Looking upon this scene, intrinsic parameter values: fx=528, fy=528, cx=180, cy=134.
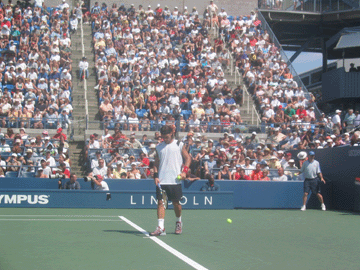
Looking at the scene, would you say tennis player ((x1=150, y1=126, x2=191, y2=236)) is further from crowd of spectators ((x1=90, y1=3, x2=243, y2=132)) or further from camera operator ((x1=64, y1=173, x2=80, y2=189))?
crowd of spectators ((x1=90, y1=3, x2=243, y2=132))

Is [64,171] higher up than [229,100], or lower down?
lower down

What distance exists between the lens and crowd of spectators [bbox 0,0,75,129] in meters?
20.7

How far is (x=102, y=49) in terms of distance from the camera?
1000 inches

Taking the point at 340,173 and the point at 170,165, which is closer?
the point at 170,165

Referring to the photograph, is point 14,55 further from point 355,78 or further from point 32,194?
point 355,78

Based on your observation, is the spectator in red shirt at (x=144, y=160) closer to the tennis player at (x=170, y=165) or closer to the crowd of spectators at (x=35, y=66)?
the crowd of spectators at (x=35, y=66)

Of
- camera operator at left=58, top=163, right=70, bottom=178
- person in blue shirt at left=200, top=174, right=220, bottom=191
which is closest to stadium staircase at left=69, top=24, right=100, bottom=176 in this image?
camera operator at left=58, top=163, right=70, bottom=178

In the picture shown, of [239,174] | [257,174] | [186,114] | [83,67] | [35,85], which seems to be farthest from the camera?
[83,67]

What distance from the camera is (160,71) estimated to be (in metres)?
25.0

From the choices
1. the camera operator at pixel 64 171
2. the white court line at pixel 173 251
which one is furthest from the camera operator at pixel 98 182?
the white court line at pixel 173 251

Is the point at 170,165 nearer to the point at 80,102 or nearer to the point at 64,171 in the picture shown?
the point at 64,171

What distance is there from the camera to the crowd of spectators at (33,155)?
675 inches

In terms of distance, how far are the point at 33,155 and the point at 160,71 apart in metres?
8.88

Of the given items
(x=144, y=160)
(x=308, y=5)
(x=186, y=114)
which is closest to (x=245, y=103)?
(x=186, y=114)
